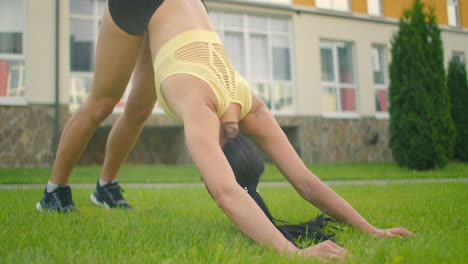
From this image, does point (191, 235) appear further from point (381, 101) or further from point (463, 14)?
point (463, 14)

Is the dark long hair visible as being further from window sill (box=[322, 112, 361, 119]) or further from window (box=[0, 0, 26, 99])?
window sill (box=[322, 112, 361, 119])

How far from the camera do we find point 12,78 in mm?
9047

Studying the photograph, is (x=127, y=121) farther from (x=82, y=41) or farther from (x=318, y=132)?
(x=318, y=132)

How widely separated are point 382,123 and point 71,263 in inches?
522

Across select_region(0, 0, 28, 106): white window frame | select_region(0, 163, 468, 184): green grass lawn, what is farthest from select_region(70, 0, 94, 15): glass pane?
select_region(0, 163, 468, 184): green grass lawn

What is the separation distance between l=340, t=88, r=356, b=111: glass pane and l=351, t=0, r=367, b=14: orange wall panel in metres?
2.94

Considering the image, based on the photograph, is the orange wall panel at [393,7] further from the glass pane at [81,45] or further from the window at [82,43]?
the glass pane at [81,45]

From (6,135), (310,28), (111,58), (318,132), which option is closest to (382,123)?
(318,132)

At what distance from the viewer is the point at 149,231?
2.04 metres

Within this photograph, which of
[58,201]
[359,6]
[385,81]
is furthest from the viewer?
[385,81]

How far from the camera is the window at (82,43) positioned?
976 centimetres

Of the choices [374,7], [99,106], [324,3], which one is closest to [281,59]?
[324,3]

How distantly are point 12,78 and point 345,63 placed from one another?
10416 millimetres

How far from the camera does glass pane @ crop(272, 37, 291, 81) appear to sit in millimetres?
12234
